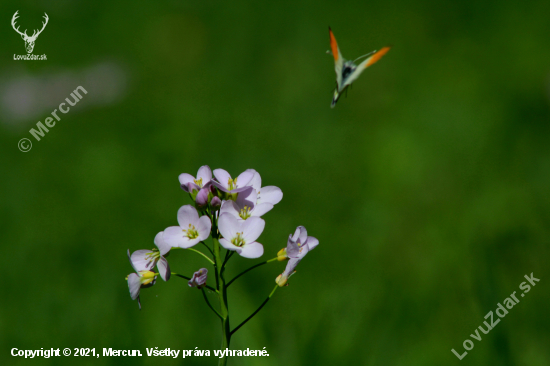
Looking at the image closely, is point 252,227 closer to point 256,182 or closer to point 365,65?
point 256,182

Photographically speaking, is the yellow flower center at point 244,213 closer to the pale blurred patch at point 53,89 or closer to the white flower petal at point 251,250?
the white flower petal at point 251,250

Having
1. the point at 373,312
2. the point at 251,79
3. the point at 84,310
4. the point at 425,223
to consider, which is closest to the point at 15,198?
the point at 84,310

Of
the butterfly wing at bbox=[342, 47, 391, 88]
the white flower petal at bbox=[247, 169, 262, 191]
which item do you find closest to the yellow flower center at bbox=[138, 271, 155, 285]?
the white flower petal at bbox=[247, 169, 262, 191]

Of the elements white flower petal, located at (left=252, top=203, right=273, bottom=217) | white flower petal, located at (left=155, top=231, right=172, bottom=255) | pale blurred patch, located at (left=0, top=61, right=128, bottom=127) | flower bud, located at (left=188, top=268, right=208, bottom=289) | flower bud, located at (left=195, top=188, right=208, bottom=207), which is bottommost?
flower bud, located at (left=188, top=268, right=208, bottom=289)

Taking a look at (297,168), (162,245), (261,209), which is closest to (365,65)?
(261,209)

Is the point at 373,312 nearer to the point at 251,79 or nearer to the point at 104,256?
the point at 104,256

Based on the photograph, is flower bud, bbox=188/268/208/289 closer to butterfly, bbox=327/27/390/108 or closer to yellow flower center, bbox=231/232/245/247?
yellow flower center, bbox=231/232/245/247
